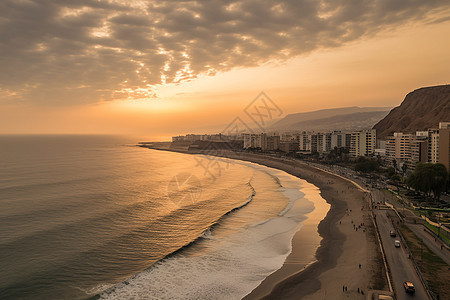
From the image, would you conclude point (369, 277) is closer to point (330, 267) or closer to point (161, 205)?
point (330, 267)

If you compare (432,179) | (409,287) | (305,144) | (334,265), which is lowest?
(334,265)

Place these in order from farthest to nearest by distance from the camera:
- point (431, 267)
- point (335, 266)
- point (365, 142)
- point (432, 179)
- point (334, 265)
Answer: point (365, 142)
point (432, 179)
point (334, 265)
point (335, 266)
point (431, 267)

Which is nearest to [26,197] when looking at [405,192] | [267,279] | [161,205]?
[161,205]

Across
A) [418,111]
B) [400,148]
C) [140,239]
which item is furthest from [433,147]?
[418,111]

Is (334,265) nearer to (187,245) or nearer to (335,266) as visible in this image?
(335,266)

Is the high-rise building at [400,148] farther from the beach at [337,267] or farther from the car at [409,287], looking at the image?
the car at [409,287]

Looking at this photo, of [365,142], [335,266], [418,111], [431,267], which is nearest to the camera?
[431,267]
